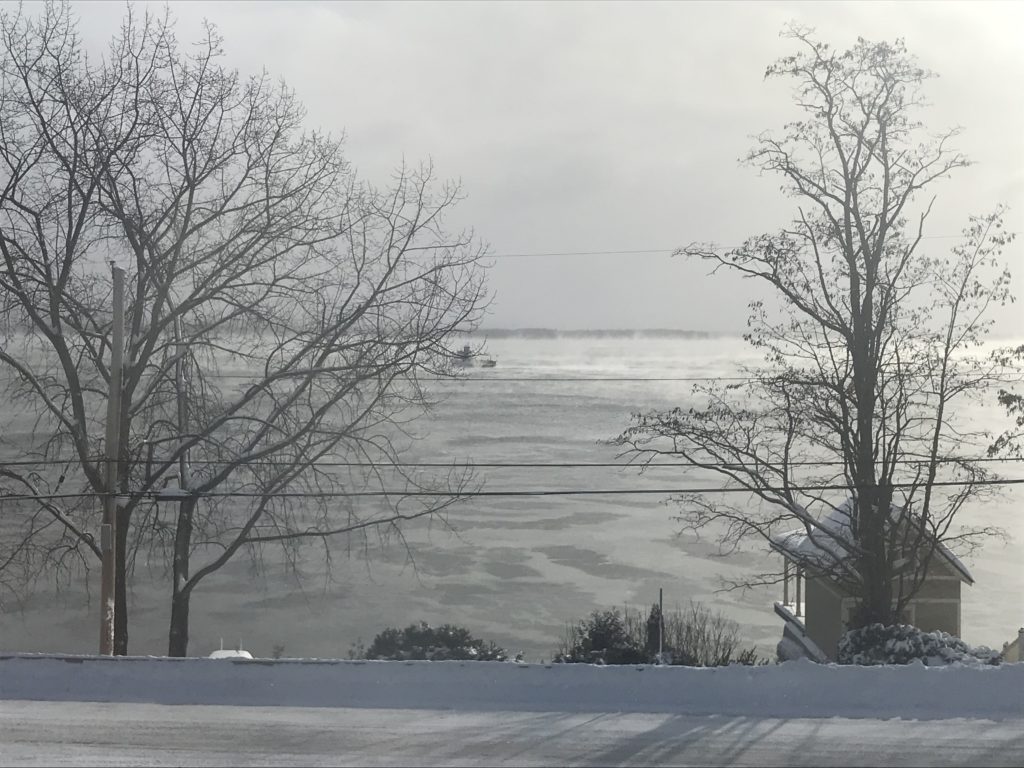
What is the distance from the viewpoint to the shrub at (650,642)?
23.3 m

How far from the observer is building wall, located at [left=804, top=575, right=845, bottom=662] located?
2609cm

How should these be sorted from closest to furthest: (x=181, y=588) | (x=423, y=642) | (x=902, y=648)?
(x=902, y=648)
(x=181, y=588)
(x=423, y=642)

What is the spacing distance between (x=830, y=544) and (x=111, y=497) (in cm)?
1670

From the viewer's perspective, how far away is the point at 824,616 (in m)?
27.3

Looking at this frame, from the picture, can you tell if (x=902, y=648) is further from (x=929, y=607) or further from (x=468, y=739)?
(x=468, y=739)

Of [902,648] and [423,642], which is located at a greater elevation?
[902,648]

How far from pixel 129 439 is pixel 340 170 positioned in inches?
274

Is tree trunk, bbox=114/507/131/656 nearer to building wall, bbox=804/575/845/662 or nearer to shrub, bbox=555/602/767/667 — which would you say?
shrub, bbox=555/602/767/667

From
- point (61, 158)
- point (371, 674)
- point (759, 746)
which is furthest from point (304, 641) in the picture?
point (759, 746)

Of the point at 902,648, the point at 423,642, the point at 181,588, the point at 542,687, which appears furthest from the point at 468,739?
the point at 423,642

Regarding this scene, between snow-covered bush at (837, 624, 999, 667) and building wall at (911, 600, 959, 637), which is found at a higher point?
snow-covered bush at (837, 624, 999, 667)

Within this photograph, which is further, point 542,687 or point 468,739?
point 542,687

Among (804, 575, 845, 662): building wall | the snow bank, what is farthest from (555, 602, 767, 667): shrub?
the snow bank

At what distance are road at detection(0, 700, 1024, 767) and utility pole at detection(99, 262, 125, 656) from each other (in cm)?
593
